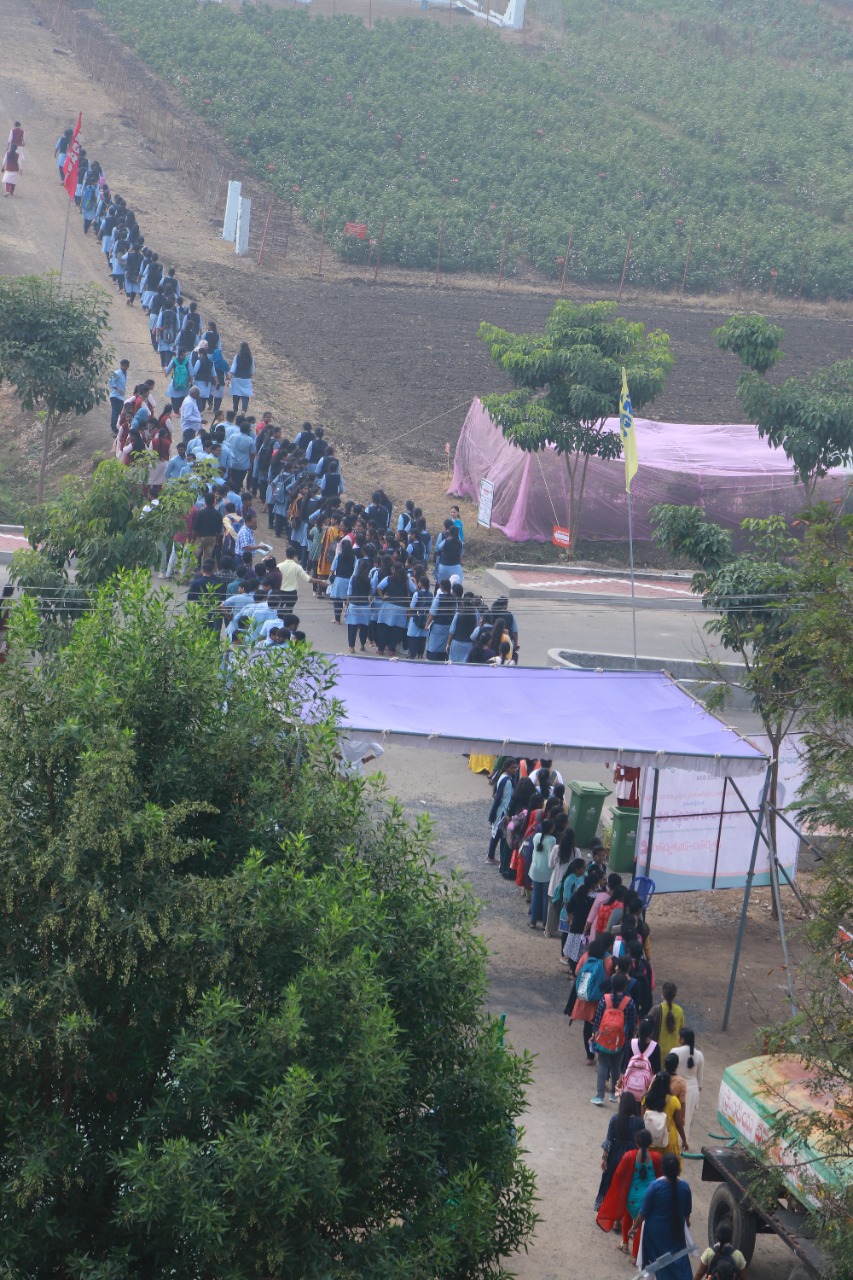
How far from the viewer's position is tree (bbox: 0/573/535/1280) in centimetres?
569

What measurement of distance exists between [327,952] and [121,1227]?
132 cm

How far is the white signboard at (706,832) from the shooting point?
14.1 meters

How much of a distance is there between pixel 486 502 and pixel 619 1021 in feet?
51.3

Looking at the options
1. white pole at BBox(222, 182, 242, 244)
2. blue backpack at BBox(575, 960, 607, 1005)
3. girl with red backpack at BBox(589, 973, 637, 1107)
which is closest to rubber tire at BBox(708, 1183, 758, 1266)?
girl with red backpack at BBox(589, 973, 637, 1107)

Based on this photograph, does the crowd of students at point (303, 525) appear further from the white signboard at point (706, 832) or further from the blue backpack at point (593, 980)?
the blue backpack at point (593, 980)

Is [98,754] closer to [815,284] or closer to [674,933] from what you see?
[674,933]

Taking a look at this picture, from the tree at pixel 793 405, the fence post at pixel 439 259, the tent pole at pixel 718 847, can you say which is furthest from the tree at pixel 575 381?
the fence post at pixel 439 259

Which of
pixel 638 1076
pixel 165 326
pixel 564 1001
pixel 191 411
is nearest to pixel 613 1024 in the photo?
pixel 638 1076

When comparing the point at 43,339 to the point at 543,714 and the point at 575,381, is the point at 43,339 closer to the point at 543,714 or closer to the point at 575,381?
the point at 575,381

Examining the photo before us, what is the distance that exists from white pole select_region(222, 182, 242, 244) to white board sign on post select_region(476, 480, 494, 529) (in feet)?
55.9

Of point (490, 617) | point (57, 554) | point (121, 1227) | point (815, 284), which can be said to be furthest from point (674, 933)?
→ point (815, 284)

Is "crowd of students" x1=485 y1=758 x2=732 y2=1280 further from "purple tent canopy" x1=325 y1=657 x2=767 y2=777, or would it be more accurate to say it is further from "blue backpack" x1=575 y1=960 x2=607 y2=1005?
"purple tent canopy" x1=325 y1=657 x2=767 y2=777

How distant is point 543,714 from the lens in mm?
13211

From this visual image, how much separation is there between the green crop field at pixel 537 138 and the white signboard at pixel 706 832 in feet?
99.7
